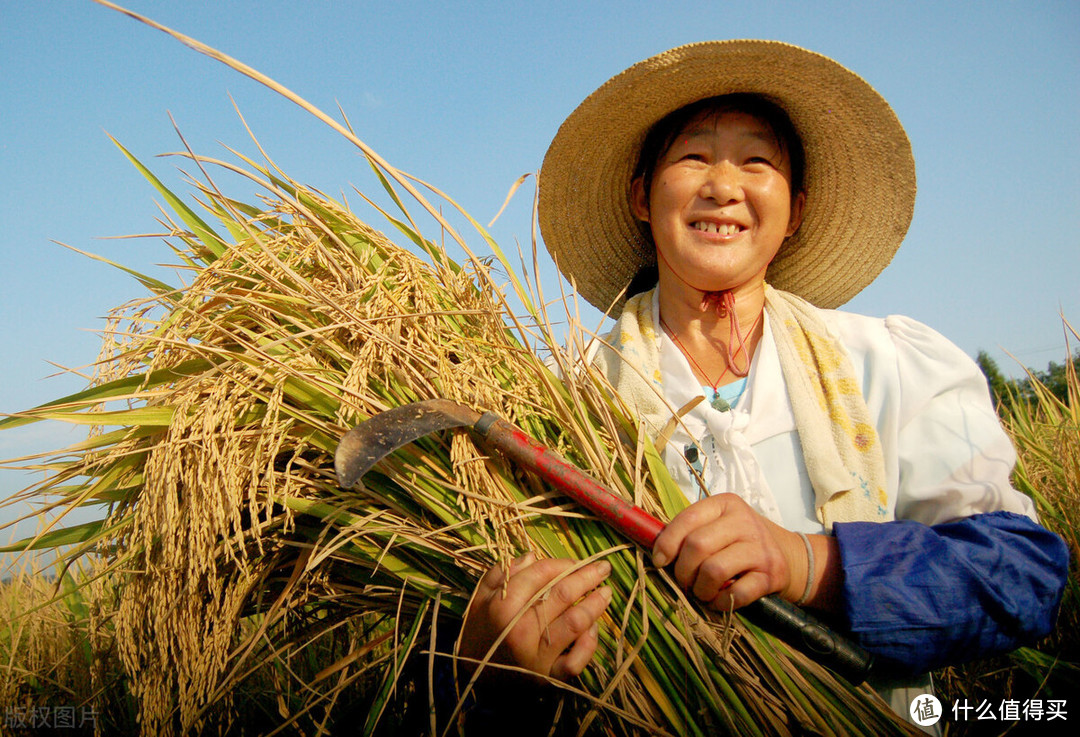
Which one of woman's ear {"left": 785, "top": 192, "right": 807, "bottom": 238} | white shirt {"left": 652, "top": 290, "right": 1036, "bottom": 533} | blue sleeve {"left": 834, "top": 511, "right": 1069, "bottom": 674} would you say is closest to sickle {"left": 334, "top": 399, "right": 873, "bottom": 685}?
blue sleeve {"left": 834, "top": 511, "right": 1069, "bottom": 674}

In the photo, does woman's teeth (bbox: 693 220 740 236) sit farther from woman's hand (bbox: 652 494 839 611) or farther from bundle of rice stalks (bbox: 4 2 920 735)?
woman's hand (bbox: 652 494 839 611)

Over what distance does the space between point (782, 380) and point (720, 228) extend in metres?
0.47

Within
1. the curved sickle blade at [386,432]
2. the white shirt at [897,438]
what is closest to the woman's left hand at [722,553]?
the white shirt at [897,438]

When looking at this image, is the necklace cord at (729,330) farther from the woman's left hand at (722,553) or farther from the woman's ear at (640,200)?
the woman's left hand at (722,553)

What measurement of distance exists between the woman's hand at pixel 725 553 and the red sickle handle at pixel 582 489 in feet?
0.12

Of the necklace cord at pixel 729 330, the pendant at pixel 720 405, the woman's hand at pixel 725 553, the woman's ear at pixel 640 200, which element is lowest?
the woman's hand at pixel 725 553

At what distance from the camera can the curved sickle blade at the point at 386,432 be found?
111 cm

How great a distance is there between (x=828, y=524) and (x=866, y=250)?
3.73 ft

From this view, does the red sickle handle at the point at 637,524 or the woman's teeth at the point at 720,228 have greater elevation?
the woman's teeth at the point at 720,228

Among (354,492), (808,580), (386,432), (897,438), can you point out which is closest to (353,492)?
(354,492)

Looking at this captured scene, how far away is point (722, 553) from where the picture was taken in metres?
1.19

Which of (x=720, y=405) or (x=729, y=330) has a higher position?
(x=729, y=330)

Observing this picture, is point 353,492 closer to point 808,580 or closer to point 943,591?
point 808,580

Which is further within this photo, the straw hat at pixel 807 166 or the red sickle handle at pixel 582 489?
the straw hat at pixel 807 166
